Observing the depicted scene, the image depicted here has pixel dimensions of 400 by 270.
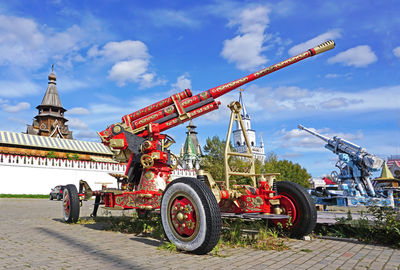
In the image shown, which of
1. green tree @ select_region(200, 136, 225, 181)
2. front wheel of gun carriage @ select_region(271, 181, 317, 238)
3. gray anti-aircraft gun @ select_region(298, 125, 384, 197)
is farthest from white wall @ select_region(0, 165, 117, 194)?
front wheel of gun carriage @ select_region(271, 181, 317, 238)

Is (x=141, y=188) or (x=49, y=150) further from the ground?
(x=49, y=150)

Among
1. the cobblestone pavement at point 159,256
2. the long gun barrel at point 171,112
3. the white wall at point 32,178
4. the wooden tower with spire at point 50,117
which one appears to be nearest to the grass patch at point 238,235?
the cobblestone pavement at point 159,256

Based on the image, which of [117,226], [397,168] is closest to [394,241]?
[117,226]

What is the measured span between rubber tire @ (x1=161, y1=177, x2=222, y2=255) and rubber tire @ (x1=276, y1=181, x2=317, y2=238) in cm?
219

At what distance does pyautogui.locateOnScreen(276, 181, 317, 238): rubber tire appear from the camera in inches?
224

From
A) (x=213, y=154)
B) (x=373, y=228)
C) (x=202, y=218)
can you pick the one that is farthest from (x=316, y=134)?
(x=202, y=218)

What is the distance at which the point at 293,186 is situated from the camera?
5992 mm

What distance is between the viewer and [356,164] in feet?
65.6

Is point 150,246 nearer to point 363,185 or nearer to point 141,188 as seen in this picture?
point 141,188

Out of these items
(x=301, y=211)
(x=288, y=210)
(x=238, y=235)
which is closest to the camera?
(x=238, y=235)

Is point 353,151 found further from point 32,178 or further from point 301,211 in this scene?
point 32,178

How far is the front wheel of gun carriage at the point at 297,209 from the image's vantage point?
570 centimetres

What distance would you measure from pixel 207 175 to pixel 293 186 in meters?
1.82

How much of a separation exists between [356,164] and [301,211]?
16.5 metres
